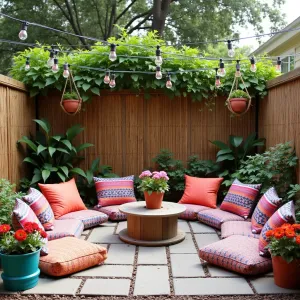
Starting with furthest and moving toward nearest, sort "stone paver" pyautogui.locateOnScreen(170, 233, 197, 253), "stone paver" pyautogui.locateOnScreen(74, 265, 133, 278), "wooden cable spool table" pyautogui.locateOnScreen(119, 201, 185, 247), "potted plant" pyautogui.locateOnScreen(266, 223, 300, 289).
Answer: "wooden cable spool table" pyautogui.locateOnScreen(119, 201, 185, 247) → "stone paver" pyautogui.locateOnScreen(170, 233, 197, 253) → "stone paver" pyautogui.locateOnScreen(74, 265, 133, 278) → "potted plant" pyautogui.locateOnScreen(266, 223, 300, 289)

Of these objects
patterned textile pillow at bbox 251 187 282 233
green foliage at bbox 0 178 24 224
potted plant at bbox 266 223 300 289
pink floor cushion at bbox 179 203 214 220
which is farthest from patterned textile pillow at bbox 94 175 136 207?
potted plant at bbox 266 223 300 289

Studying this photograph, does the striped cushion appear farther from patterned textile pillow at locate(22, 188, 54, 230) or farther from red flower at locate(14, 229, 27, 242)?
patterned textile pillow at locate(22, 188, 54, 230)

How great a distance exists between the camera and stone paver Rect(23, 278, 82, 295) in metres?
2.97

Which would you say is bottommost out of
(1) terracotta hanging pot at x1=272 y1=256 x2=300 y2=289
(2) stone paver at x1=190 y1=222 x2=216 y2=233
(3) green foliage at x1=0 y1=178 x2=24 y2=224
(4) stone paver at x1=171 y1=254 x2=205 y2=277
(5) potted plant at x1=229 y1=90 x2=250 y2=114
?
(4) stone paver at x1=171 y1=254 x2=205 y2=277

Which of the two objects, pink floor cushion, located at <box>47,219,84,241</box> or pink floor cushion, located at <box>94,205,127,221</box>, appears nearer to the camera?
pink floor cushion, located at <box>47,219,84,241</box>

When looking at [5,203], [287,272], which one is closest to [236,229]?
[287,272]

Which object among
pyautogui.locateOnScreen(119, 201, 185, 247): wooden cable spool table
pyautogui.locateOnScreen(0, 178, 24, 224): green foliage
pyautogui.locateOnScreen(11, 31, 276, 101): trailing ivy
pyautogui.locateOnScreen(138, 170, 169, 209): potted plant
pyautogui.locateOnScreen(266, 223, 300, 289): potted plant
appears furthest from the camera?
pyautogui.locateOnScreen(11, 31, 276, 101): trailing ivy

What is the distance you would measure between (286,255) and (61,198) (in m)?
2.83

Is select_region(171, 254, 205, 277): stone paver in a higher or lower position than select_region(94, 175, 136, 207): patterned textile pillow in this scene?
lower

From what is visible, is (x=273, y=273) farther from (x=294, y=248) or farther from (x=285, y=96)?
(x=285, y=96)

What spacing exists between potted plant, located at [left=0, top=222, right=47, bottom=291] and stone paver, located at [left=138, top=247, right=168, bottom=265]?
102cm

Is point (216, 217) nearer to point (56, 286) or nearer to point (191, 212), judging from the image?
point (191, 212)

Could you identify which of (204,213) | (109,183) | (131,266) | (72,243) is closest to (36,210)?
(72,243)

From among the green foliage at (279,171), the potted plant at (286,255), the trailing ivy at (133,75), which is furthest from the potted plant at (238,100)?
the potted plant at (286,255)
